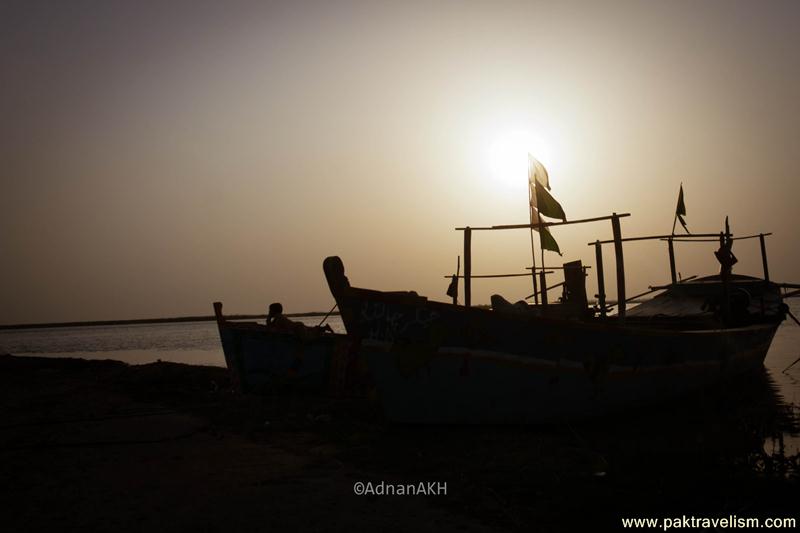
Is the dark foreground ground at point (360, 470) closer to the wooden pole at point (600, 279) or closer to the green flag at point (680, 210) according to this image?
the wooden pole at point (600, 279)

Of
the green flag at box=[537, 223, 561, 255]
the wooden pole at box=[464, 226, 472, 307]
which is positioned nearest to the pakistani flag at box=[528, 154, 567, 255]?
the green flag at box=[537, 223, 561, 255]

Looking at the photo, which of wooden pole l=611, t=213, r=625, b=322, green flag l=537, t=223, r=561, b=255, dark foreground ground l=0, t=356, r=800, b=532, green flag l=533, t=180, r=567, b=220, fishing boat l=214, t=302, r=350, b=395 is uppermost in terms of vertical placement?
green flag l=533, t=180, r=567, b=220

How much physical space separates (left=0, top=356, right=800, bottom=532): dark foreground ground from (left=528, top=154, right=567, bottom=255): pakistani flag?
3.84 m

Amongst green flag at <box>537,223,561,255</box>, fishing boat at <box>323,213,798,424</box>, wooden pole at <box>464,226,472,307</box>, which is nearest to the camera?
fishing boat at <box>323,213,798,424</box>

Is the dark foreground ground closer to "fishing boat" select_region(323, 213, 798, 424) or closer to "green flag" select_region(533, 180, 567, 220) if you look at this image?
"fishing boat" select_region(323, 213, 798, 424)

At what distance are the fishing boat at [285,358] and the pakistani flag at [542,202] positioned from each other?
449 cm

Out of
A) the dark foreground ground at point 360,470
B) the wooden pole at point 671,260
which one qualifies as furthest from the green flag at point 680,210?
the dark foreground ground at point 360,470

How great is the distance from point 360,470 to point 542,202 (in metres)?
6.95

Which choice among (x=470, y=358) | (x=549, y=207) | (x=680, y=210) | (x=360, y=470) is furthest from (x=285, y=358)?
(x=680, y=210)

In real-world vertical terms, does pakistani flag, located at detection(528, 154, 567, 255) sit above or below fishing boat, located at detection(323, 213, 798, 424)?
above

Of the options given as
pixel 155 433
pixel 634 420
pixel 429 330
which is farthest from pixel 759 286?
pixel 155 433

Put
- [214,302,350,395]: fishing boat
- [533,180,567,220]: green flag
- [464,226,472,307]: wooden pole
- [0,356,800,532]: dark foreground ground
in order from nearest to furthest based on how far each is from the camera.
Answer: [0,356,800,532]: dark foreground ground
[464,226,472,307]: wooden pole
[533,180,567,220]: green flag
[214,302,350,395]: fishing boat

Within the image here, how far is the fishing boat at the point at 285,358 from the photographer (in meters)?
12.6

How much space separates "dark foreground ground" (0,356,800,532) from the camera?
4.93 m
